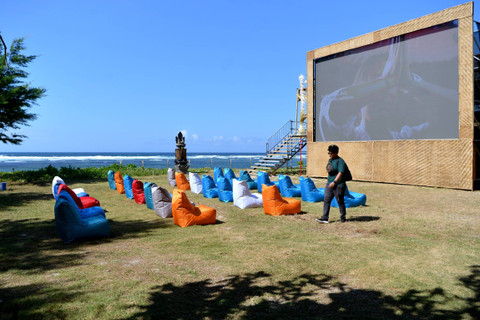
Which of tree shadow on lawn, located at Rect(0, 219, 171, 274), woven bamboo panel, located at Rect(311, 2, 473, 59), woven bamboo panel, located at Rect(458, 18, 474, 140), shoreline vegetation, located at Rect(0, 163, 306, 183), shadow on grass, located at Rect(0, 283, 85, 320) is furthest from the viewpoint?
shoreline vegetation, located at Rect(0, 163, 306, 183)

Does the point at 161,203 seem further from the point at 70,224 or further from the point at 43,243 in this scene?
the point at 43,243

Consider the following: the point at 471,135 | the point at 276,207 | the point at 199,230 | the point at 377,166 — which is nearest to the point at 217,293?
the point at 199,230

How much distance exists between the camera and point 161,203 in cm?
940

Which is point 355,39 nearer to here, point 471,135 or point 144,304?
point 471,135

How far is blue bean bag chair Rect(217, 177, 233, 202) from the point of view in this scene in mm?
12047

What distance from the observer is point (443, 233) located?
7320 millimetres

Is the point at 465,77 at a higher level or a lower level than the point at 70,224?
higher

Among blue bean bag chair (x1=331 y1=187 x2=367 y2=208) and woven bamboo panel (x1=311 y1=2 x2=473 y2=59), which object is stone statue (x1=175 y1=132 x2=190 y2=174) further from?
blue bean bag chair (x1=331 y1=187 x2=367 y2=208)

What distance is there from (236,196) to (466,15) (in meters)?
12.9

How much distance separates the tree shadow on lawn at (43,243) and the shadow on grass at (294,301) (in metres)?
2.29

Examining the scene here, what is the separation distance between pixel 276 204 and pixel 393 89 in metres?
11.9

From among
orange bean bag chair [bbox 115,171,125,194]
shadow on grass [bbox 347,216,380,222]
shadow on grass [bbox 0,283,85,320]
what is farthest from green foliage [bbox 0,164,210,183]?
shadow on grass [bbox 0,283,85,320]

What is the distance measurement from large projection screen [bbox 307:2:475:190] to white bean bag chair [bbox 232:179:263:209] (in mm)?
10038

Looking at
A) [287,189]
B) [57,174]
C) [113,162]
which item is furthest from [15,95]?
[113,162]
